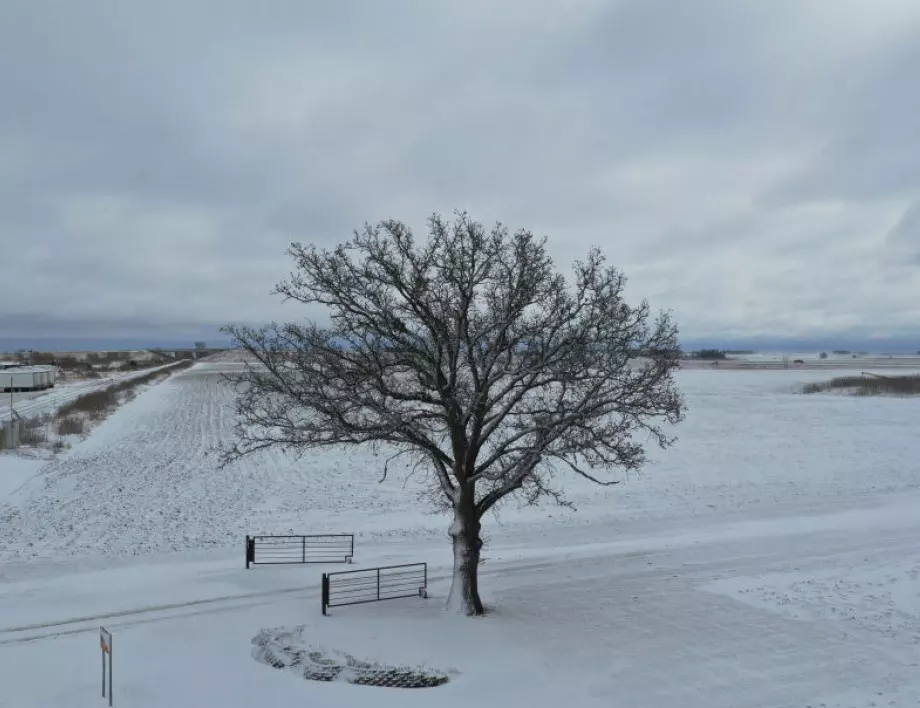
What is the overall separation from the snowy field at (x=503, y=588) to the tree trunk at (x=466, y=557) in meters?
0.45

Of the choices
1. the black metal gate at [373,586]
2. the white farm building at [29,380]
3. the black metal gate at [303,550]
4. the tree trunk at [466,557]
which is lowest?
the black metal gate at [303,550]

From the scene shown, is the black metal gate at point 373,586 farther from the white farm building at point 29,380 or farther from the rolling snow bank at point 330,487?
the white farm building at point 29,380

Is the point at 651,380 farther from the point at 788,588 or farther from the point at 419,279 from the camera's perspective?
the point at 788,588

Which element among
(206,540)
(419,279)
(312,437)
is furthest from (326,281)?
(206,540)

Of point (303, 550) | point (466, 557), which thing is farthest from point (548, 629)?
point (303, 550)

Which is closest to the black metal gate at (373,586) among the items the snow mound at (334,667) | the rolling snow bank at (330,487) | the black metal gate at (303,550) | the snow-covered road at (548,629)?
the snow-covered road at (548,629)

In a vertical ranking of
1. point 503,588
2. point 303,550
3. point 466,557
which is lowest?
point 503,588

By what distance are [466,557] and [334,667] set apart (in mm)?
3848

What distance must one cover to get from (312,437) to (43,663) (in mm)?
6253

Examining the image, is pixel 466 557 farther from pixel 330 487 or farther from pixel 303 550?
pixel 330 487

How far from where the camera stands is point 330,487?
31.3 meters

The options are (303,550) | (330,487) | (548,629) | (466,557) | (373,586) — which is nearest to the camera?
(548,629)

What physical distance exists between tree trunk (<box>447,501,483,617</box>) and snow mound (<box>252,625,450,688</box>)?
109 inches

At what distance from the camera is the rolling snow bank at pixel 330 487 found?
23438mm
